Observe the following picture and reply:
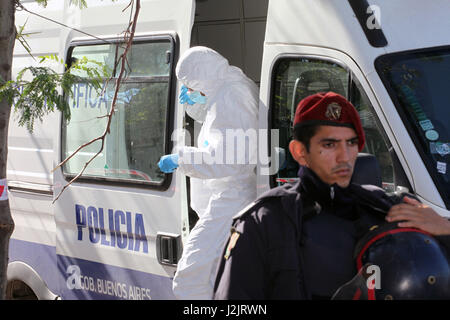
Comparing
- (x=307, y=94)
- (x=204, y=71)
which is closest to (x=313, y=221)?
(x=307, y=94)

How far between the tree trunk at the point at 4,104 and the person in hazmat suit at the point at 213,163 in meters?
0.97

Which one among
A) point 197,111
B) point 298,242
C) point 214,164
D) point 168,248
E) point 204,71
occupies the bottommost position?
point 168,248

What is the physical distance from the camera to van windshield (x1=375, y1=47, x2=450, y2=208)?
3.12 metres

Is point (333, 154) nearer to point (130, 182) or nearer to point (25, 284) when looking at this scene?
point (130, 182)

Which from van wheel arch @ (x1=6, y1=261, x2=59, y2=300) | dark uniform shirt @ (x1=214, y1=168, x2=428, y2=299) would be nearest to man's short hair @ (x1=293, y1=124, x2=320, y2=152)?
dark uniform shirt @ (x1=214, y1=168, x2=428, y2=299)

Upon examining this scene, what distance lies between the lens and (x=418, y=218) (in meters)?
1.96

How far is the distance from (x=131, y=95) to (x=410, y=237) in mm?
2979

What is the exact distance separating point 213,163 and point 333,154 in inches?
73.7

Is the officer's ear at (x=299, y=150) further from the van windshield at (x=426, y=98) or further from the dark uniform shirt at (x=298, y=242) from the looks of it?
the van windshield at (x=426, y=98)

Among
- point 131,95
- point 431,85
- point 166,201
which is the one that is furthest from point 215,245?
point 431,85

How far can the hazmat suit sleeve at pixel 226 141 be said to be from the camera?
3863mm

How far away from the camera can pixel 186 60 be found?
13.2ft

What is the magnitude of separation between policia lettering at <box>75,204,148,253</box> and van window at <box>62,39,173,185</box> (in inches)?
9.4

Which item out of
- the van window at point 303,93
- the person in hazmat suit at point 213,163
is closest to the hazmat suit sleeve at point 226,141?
the person in hazmat suit at point 213,163
